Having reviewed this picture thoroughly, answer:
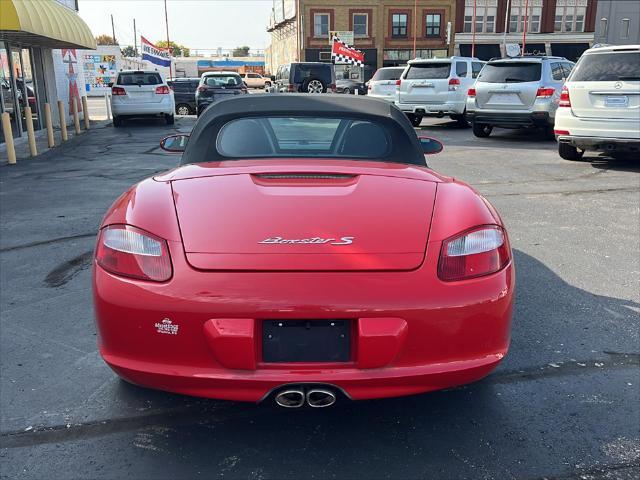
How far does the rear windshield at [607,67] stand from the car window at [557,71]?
4.15 meters

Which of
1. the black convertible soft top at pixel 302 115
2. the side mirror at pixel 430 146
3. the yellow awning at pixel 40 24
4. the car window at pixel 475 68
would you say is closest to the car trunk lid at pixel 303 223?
the black convertible soft top at pixel 302 115

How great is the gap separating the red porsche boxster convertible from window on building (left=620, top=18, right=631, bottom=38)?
6145cm

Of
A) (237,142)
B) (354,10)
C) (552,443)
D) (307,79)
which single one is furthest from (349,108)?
(354,10)

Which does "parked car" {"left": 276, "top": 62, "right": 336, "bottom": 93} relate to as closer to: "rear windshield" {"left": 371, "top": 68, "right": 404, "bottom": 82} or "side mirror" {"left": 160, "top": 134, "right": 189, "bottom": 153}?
"rear windshield" {"left": 371, "top": 68, "right": 404, "bottom": 82}

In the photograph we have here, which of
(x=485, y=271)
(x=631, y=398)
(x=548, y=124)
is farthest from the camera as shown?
(x=548, y=124)

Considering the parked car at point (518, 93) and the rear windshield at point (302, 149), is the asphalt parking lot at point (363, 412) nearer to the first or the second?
the rear windshield at point (302, 149)

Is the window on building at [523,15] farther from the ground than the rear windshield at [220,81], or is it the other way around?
the window on building at [523,15]

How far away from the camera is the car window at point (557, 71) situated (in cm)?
1386

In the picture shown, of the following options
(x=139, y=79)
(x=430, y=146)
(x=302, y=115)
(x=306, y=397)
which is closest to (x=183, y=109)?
(x=139, y=79)

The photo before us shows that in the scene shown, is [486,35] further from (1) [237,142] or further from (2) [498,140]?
(1) [237,142]

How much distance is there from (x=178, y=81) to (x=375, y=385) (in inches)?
952

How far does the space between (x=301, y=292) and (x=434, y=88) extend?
16054 millimetres

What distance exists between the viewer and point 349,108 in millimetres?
3670

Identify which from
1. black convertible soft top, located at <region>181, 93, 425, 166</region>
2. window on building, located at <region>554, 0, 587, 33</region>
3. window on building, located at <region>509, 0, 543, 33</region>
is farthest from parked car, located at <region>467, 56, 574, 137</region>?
window on building, located at <region>554, 0, 587, 33</region>
